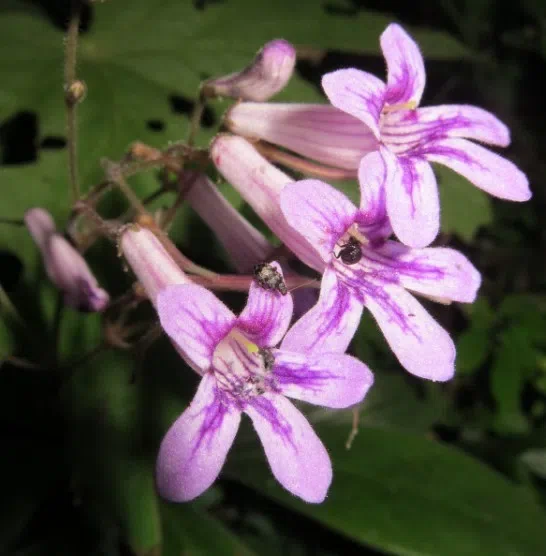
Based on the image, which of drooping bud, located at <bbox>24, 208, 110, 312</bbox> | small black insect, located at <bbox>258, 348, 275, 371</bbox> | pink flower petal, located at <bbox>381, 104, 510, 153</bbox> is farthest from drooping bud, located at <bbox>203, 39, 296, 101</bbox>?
small black insect, located at <bbox>258, 348, 275, 371</bbox>

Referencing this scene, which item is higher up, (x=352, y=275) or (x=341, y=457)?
(x=352, y=275)

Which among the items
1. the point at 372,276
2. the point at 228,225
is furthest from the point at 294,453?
the point at 228,225

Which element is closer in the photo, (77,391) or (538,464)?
(77,391)

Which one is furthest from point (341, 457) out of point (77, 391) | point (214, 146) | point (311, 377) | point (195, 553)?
point (214, 146)

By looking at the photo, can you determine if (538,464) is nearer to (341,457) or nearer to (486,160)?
(341,457)

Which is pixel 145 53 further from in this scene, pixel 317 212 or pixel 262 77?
pixel 317 212

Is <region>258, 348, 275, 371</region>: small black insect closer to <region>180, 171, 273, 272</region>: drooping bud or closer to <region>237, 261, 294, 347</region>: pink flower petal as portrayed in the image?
<region>237, 261, 294, 347</region>: pink flower petal

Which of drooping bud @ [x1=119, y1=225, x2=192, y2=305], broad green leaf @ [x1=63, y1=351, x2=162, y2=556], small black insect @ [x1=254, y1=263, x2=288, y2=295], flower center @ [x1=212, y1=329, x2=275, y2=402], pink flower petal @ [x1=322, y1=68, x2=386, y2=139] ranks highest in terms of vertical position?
pink flower petal @ [x1=322, y1=68, x2=386, y2=139]
